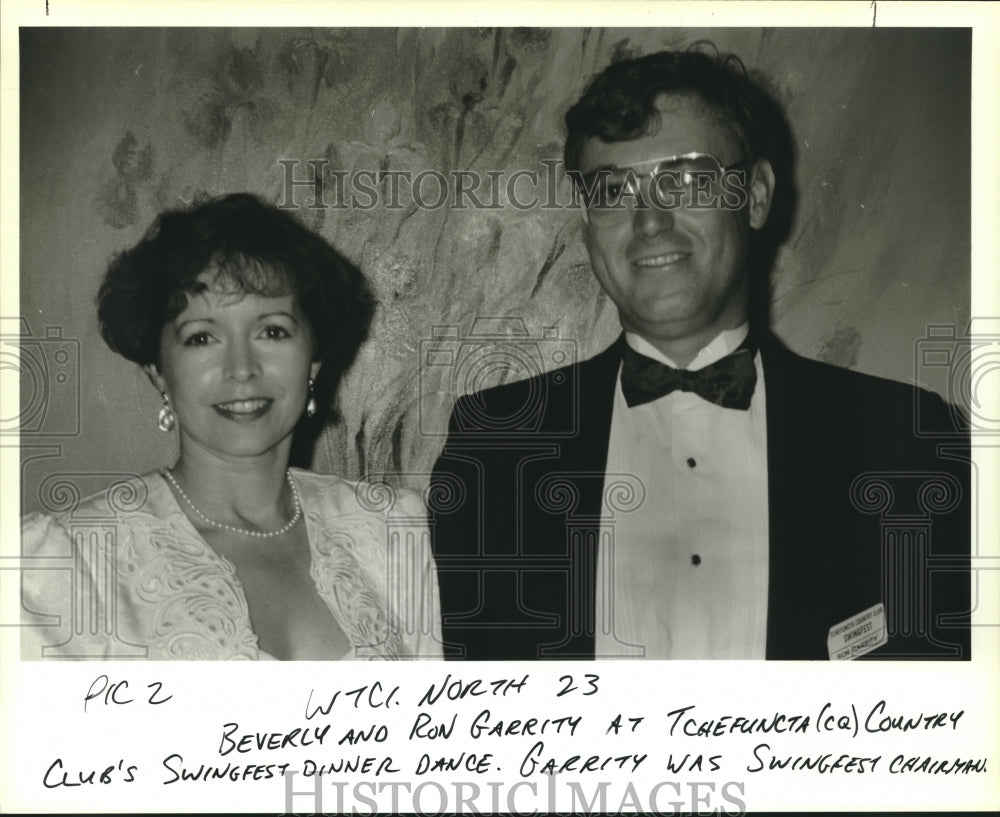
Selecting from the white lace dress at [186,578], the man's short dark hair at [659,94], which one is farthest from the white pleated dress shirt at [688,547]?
the man's short dark hair at [659,94]

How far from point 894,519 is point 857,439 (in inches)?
7.9

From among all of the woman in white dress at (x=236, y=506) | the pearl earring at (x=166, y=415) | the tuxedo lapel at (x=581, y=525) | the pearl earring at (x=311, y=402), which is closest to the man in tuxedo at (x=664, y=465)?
the tuxedo lapel at (x=581, y=525)

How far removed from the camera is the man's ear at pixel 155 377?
8.05ft

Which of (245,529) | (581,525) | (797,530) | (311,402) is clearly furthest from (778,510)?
(245,529)

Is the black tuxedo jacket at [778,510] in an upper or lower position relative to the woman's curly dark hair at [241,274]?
lower

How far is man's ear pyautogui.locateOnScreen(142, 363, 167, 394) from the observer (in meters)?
2.45

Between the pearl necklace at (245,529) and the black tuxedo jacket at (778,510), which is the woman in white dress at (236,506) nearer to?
the pearl necklace at (245,529)

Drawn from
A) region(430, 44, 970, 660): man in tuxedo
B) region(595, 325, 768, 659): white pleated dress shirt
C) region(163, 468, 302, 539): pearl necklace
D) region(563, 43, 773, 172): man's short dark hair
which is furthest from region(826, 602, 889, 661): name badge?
region(163, 468, 302, 539): pearl necklace

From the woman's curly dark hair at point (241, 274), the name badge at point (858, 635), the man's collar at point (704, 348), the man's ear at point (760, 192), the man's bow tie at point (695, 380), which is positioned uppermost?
the man's ear at point (760, 192)

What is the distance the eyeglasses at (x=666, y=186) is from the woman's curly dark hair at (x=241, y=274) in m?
0.57

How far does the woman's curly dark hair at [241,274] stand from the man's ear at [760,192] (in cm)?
88

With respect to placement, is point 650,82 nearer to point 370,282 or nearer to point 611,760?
point 370,282

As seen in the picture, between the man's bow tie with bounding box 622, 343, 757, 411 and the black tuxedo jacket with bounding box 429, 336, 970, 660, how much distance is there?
0.14 feet

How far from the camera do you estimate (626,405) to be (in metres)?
2.50
